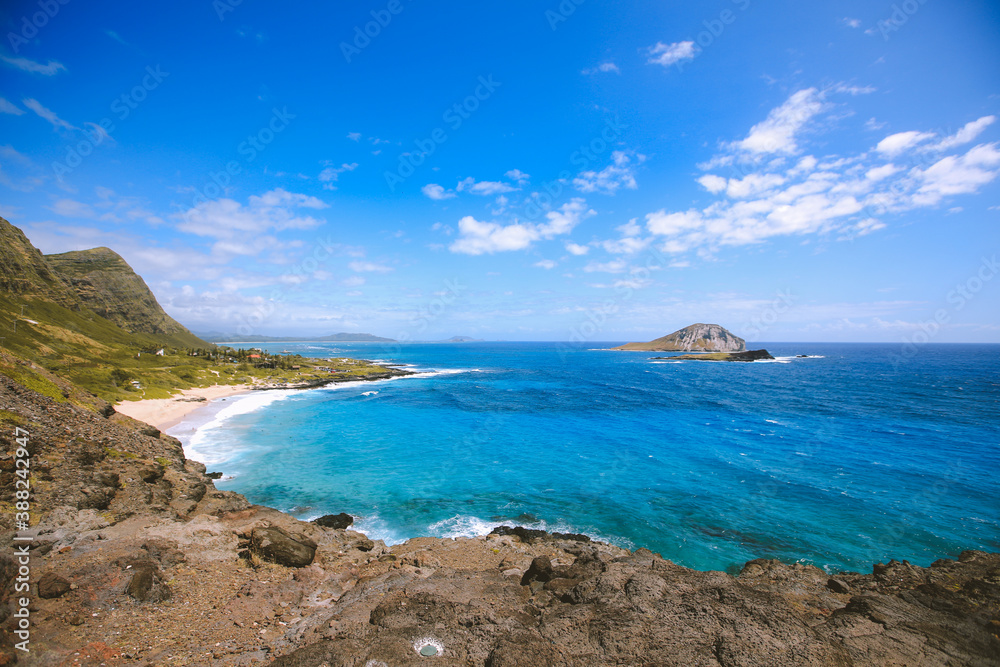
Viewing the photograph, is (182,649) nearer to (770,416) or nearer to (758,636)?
(758,636)

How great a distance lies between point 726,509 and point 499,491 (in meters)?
13.8

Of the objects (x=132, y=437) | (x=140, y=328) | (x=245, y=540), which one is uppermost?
(x=140, y=328)

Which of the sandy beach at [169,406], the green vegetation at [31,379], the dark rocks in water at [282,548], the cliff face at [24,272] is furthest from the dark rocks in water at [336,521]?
the cliff face at [24,272]

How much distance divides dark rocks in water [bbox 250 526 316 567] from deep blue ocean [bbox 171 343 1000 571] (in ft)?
20.4

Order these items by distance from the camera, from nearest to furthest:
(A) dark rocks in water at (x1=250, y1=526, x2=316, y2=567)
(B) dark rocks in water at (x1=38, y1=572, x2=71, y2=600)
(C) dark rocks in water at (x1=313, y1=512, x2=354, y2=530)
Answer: (B) dark rocks in water at (x1=38, y1=572, x2=71, y2=600), (A) dark rocks in water at (x1=250, y1=526, x2=316, y2=567), (C) dark rocks in water at (x1=313, y1=512, x2=354, y2=530)

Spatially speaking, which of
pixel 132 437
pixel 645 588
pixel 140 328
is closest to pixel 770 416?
pixel 645 588

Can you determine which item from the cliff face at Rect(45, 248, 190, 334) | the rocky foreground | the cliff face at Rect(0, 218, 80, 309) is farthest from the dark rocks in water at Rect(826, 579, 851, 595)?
the cliff face at Rect(45, 248, 190, 334)

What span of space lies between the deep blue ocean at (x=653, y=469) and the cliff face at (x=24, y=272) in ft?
183

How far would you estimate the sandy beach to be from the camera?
3681 centimetres

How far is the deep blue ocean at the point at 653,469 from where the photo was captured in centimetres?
1897

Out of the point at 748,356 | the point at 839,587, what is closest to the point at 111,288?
the point at 839,587

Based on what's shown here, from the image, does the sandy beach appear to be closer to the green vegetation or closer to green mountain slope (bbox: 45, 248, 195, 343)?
the green vegetation

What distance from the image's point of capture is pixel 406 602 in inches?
396

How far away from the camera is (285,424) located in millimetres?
41406
